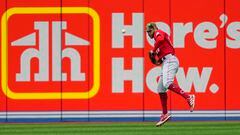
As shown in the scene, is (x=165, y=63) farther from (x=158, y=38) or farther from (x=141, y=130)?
(x=141, y=130)

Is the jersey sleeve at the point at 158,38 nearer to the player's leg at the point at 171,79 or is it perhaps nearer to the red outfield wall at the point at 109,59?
the player's leg at the point at 171,79

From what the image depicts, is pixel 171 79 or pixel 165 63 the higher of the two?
pixel 165 63

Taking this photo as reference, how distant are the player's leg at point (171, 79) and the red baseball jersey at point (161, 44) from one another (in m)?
0.14

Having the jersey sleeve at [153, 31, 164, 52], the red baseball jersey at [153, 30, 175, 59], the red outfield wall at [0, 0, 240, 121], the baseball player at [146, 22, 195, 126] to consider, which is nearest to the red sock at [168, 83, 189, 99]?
the baseball player at [146, 22, 195, 126]

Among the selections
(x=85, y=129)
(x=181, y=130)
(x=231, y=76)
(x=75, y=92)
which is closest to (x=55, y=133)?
(x=85, y=129)

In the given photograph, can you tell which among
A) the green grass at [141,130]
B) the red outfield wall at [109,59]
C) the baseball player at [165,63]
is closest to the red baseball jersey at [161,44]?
the baseball player at [165,63]

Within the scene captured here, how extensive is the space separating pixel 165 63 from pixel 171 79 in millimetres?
360

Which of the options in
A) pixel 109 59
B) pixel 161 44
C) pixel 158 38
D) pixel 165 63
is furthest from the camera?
pixel 109 59

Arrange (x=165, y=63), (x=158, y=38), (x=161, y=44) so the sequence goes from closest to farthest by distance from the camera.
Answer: (x=158, y=38) < (x=161, y=44) < (x=165, y=63)

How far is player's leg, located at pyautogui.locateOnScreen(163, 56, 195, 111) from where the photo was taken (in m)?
Answer: 13.3

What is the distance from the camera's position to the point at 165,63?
13.6 m

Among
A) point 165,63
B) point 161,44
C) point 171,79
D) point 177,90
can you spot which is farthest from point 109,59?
point 177,90

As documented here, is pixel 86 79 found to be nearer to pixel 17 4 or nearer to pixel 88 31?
pixel 88 31

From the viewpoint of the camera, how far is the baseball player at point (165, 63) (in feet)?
43.7
